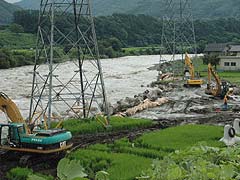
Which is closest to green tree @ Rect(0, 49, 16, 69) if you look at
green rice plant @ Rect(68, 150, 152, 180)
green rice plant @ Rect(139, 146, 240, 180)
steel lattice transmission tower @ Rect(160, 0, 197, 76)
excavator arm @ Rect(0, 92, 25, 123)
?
steel lattice transmission tower @ Rect(160, 0, 197, 76)

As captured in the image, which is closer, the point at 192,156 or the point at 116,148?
the point at 192,156

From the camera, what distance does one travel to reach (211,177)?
435 cm

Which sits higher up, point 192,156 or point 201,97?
point 192,156

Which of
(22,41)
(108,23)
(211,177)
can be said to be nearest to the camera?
(211,177)

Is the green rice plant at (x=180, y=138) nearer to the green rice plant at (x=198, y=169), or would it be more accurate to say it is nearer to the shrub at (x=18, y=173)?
the shrub at (x=18, y=173)

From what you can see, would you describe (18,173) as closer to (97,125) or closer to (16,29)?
(97,125)

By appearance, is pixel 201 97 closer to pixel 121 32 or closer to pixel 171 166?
pixel 171 166

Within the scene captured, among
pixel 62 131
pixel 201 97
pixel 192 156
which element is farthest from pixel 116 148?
pixel 201 97

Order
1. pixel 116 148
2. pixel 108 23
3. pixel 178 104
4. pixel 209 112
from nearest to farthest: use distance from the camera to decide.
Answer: pixel 116 148
pixel 209 112
pixel 178 104
pixel 108 23

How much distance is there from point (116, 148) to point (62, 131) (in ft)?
8.18

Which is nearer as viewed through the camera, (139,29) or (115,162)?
(115,162)

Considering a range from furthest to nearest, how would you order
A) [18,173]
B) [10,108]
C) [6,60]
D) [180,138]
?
[6,60] → [180,138] → [10,108] → [18,173]

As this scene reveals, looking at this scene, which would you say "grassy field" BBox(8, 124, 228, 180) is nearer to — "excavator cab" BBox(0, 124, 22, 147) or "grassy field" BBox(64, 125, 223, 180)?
"grassy field" BBox(64, 125, 223, 180)

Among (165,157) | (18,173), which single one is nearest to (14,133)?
(18,173)
